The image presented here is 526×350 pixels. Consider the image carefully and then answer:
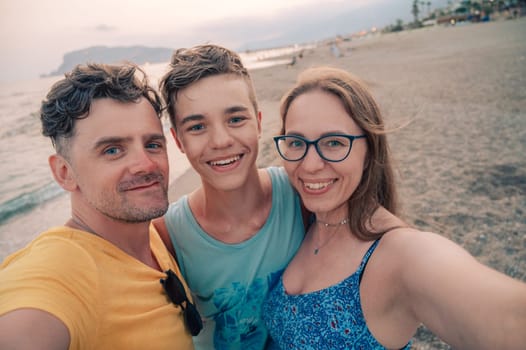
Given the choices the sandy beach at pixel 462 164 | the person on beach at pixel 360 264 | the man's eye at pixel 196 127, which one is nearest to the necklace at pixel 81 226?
the man's eye at pixel 196 127

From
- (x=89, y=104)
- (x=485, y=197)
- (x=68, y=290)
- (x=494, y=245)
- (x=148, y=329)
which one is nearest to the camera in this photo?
(x=68, y=290)

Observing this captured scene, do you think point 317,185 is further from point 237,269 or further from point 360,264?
point 237,269

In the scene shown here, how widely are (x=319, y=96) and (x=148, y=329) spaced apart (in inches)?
66.0

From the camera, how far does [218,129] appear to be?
2211mm

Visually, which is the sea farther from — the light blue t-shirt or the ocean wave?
the light blue t-shirt

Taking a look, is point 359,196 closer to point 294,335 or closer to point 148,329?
point 294,335

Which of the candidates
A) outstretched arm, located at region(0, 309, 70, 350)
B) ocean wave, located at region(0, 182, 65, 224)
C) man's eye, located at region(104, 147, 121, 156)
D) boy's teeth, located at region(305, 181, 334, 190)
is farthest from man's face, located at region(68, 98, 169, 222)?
ocean wave, located at region(0, 182, 65, 224)

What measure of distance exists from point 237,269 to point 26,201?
359 inches

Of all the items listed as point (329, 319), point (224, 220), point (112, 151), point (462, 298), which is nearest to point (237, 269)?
point (224, 220)

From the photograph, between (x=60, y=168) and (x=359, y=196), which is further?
(x=359, y=196)

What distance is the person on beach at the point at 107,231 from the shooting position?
1.35 metres

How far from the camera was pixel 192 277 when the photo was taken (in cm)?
236

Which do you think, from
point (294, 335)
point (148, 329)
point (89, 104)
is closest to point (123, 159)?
point (89, 104)

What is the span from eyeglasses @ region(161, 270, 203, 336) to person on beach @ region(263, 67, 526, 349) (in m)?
0.53
